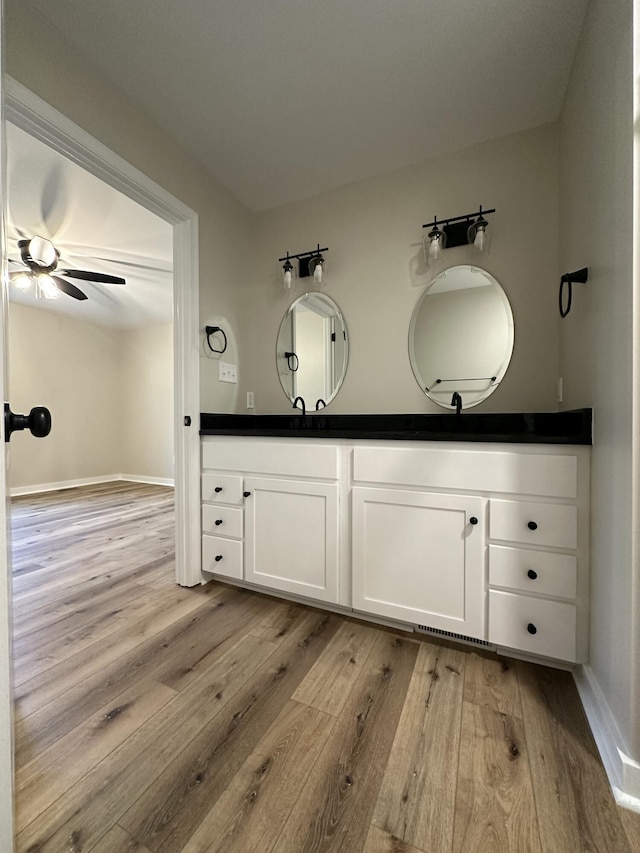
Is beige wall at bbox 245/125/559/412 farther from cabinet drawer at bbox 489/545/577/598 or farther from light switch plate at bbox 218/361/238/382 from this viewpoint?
cabinet drawer at bbox 489/545/577/598

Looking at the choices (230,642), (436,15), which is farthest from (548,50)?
(230,642)

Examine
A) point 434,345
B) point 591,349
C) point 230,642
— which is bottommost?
point 230,642

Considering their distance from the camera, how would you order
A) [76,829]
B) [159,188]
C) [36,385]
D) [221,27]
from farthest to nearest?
[36,385], [159,188], [221,27], [76,829]

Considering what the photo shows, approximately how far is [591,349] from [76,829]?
187 centimetres

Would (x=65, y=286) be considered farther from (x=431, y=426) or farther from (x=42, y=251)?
(x=431, y=426)

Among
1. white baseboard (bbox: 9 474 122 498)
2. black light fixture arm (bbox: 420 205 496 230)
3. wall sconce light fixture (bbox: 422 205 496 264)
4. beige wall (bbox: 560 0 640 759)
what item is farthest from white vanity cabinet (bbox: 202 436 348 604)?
white baseboard (bbox: 9 474 122 498)

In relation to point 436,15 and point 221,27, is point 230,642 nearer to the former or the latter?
point 221,27

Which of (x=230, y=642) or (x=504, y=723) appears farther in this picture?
(x=230, y=642)

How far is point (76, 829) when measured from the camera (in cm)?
73

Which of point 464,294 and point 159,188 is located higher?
point 159,188

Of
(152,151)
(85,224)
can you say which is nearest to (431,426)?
(152,151)

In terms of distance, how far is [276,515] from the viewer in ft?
5.34

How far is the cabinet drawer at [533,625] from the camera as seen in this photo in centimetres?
113

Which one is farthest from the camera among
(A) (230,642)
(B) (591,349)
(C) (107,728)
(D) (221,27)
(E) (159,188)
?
(E) (159,188)
